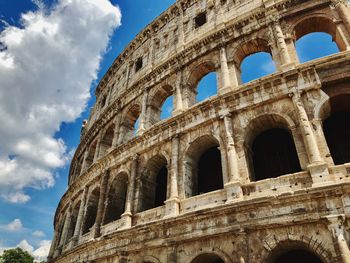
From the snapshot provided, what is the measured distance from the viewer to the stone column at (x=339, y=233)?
5657 mm

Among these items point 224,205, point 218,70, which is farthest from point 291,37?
point 224,205

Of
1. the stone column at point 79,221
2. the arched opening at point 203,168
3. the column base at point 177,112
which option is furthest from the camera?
the stone column at point 79,221

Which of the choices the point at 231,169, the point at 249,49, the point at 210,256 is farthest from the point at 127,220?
the point at 249,49

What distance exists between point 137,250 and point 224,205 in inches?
129

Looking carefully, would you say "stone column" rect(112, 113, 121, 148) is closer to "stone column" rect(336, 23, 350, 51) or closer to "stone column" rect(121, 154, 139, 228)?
"stone column" rect(121, 154, 139, 228)

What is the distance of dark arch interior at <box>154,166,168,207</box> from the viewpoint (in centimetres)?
1106

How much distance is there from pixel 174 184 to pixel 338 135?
5143 mm

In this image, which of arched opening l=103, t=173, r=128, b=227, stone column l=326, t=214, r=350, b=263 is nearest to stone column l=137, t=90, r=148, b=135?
arched opening l=103, t=173, r=128, b=227

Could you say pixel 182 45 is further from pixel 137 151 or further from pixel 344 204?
pixel 344 204

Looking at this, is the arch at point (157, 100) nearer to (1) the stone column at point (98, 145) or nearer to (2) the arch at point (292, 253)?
(1) the stone column at point (98, 145)

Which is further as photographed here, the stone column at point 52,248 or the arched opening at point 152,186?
the stone column at point 52,248

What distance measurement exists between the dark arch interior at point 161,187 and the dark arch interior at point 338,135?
6.02 meters

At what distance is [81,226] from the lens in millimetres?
12422

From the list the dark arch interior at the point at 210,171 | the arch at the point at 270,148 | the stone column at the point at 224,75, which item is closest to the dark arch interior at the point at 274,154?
the arch at the point at 270,148
